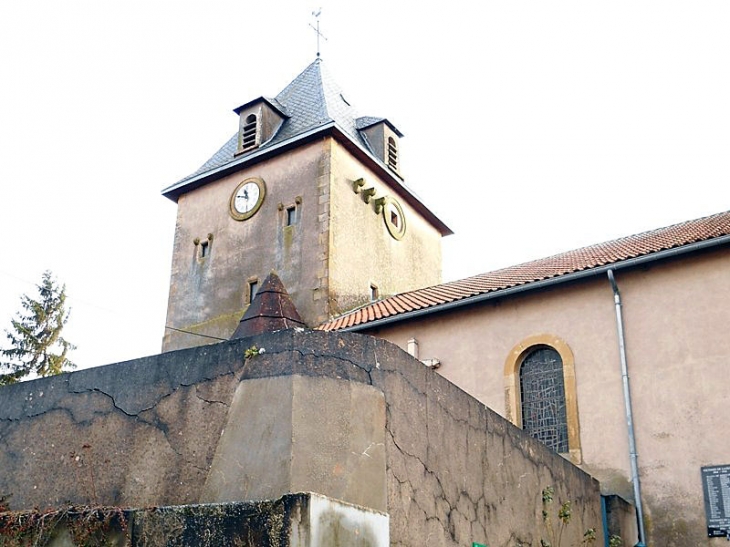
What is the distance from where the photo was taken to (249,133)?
2267cm

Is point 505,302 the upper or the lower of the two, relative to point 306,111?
lower

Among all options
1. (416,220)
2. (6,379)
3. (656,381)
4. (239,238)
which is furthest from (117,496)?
(6,379)

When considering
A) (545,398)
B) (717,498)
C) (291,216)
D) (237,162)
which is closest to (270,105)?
(237,162)

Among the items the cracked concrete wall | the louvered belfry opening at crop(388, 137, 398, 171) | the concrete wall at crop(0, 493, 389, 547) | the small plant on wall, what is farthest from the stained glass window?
the louvered belfry opening at crop(388, 137, 398, 171)

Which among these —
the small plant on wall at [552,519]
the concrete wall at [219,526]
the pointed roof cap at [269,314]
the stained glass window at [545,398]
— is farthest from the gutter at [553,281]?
the concrete wall at [219,526]

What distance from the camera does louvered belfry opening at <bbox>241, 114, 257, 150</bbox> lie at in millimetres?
22531

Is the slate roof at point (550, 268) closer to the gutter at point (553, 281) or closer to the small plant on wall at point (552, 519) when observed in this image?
the gutter at point (553, 281)

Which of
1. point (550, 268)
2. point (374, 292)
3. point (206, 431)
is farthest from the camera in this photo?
point (374, 292)

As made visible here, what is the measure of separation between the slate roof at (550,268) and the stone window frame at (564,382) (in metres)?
1.02

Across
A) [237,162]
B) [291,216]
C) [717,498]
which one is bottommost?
[717,498]

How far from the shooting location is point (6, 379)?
2870 centimetres

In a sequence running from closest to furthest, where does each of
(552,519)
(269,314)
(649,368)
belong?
(552,519) < (269,314) < (649,368)

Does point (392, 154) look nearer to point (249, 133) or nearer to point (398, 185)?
point (398, 185)

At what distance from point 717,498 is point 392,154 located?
13897mm
